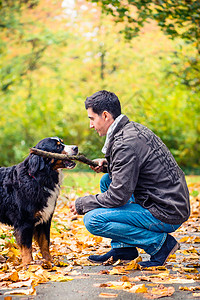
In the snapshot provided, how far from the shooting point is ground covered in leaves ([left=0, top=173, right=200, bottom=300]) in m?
2.95

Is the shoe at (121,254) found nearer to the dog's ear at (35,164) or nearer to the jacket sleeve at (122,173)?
the jacket sleeve at (122,173)

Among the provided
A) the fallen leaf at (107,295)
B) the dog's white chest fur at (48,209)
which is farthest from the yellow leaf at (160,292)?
the dog's white chest fur at (48,209)

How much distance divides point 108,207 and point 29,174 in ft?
3.56

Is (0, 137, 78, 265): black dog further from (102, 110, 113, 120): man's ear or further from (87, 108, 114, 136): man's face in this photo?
(102, 110, 113, 120): man's ear

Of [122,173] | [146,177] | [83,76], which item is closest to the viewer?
[122,173]

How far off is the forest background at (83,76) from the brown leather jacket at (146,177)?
20.1 feet

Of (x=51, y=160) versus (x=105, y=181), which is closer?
(x=105, y=181)

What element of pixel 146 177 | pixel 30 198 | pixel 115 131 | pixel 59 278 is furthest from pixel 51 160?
pixel 59 278

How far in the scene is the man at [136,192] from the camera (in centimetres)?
345

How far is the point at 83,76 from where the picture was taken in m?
23.0

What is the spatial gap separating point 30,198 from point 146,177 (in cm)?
137

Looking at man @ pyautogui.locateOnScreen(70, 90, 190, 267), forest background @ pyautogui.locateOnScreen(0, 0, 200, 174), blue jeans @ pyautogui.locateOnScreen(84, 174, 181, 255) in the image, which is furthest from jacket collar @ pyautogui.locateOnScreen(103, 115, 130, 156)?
forest background @ pyautogui.locateOnScreen(0, 0, 200, 174)

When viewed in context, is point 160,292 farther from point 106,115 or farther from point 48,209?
point 48,209

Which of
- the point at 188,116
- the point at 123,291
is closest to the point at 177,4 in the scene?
the point at 123,291
